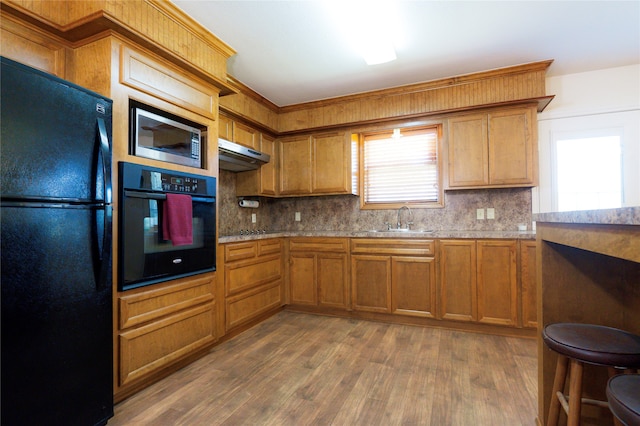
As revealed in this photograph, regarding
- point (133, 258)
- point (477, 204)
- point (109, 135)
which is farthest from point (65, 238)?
point (477, 204)

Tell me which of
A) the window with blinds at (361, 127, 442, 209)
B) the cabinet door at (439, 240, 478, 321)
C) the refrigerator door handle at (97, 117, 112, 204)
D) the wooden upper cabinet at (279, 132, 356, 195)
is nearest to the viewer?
the refrigerator door handle at (97, 117, 112, 204)

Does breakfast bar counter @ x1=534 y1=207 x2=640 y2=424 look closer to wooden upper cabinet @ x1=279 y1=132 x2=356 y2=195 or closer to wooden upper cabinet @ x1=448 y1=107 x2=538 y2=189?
wooden upper cabinet @ x1=448 y1=107 x2=538 y2=189

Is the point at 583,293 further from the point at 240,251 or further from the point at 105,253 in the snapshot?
the point at 240,251

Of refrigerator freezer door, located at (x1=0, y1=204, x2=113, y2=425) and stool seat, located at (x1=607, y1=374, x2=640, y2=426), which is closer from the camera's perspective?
stool seat, located at (x1=607, y1=374, x2=640, y2=426)

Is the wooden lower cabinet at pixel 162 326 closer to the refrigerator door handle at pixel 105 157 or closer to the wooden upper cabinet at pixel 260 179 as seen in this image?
the refrigerator door handle at pixel 105 157

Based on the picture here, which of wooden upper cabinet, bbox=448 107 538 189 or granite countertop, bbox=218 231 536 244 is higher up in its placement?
wooden upper cabinet, bbox=448 107 538 189

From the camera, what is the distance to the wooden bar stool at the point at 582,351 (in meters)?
1.00

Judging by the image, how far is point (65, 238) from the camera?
142cm

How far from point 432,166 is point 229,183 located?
248cm

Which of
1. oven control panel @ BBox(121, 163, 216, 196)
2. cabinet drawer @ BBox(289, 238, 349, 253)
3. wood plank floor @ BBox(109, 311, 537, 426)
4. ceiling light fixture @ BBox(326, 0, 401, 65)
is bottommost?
wood plank floor @ BBox(109, 311, 537, 426)

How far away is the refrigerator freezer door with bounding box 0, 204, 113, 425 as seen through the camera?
1246 millimetres

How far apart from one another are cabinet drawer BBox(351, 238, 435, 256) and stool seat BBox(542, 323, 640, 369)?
1.87 meters

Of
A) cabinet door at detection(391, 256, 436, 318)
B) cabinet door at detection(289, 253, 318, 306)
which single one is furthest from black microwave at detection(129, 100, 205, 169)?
cabinet door at detection(391, 256, 436, 318)

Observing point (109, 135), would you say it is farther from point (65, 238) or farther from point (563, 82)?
point (563, 82)
